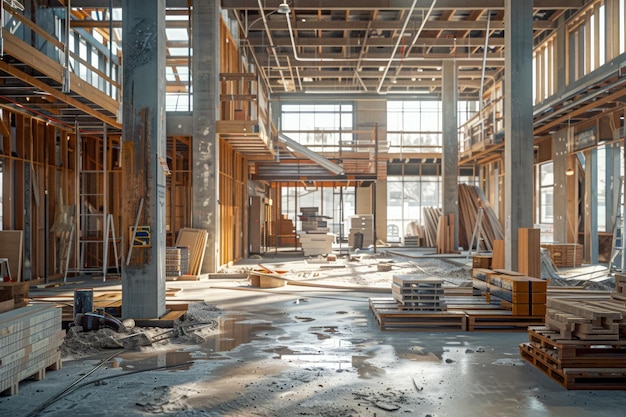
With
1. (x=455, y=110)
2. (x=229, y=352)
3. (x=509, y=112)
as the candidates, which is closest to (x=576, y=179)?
(x=455, y=110)

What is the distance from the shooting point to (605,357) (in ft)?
19.3

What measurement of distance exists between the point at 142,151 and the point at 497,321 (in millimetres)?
6346

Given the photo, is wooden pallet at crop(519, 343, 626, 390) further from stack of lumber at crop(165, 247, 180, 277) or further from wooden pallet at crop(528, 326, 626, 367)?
stack of lumber at crop(165, 247, 180, 277)

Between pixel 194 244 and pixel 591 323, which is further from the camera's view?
pixel 194 244

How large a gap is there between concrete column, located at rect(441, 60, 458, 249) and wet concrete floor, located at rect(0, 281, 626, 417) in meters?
16.1

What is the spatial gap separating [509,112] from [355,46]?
1233 cm

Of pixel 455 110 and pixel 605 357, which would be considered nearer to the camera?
pixel 605 357

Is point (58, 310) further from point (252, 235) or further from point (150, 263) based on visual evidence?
point (252, 235)

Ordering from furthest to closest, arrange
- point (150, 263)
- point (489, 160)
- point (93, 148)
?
point (489, 160) → point (93, 148) → point (150, 263)

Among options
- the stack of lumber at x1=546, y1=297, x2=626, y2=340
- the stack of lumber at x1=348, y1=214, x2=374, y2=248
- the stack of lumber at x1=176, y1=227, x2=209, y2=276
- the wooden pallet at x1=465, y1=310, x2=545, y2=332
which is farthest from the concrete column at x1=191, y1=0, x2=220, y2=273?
the stack of lumber at x1=348, y1=214, x2=374, y2=248

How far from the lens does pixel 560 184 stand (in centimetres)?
2162

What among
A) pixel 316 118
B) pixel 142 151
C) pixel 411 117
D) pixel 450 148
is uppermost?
pixel 411 117

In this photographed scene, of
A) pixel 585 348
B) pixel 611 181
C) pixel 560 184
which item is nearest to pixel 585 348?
pixel 585 348

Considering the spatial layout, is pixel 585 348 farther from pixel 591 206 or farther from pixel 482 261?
pixel 591 206
